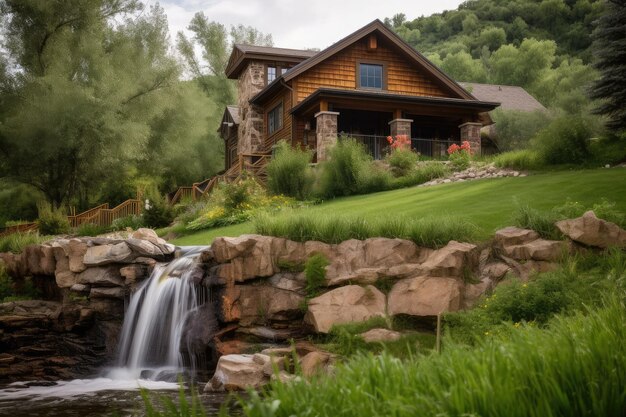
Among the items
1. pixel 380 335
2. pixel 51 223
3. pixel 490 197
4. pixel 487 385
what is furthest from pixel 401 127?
pixel 487 385

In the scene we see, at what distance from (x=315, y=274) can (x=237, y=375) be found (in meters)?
2.64

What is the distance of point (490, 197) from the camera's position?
46.8 ft

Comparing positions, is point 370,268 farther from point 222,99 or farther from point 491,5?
point 491,5

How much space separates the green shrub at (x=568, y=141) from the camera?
17688 mm

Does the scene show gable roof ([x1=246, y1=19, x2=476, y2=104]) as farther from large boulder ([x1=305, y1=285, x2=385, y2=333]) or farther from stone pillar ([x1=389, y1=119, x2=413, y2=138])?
large boulder ([x1=305, y1=285, x2=385, y2=333])

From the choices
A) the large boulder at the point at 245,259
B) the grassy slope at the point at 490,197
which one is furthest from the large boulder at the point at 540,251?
the large boulder at the point at 245,259

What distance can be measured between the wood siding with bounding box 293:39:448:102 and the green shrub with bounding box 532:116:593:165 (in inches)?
560

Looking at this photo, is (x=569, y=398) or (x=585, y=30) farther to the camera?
(x=585, y=30)

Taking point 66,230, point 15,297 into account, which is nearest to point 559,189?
point 15,297

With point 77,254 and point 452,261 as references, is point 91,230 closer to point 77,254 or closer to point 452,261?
point 77,254

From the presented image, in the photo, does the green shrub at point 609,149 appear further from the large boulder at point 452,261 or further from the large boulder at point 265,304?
the large boulder at point 265,304

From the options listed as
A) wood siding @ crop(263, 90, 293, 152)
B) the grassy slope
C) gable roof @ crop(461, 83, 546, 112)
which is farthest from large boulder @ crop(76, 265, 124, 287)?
gable roof @ crop(461, 83, 546, 112)

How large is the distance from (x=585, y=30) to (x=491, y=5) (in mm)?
13029

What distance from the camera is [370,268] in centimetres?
1091
